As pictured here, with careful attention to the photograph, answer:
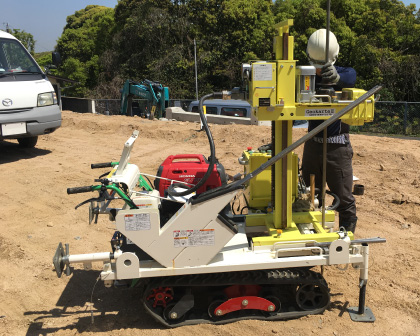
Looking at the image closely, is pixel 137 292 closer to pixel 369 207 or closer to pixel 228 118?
pixel 369 207

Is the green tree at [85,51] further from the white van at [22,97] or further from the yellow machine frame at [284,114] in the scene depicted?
the yellow machine frame at [284,114]

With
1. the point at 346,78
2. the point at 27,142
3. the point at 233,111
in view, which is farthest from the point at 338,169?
the point at 233,111

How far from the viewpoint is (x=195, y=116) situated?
16625mm

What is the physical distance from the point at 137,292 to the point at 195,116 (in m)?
12.7

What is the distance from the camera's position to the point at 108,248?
523 cm

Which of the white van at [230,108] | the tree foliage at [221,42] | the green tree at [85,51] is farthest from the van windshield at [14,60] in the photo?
the green tree at [85,51]

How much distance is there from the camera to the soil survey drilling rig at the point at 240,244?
135 inches

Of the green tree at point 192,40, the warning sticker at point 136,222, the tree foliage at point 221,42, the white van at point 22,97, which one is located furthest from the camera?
the green tree at point 192,40

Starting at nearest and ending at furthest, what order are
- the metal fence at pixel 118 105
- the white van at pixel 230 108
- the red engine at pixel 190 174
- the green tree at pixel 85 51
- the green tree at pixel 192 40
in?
the red engine at pixel 190 174, the white van at pixel 230 108, the metal fence at pixel 118 105, the green tree at pixel 192 40, the green tree at pixel 85 51

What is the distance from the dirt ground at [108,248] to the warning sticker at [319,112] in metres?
1.65

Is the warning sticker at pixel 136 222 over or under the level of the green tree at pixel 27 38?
under

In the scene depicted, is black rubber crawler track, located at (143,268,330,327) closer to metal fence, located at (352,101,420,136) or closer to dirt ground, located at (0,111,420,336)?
dirt ground, located at (0,111,420,336)

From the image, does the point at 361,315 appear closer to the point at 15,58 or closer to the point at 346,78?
the point at 346,78

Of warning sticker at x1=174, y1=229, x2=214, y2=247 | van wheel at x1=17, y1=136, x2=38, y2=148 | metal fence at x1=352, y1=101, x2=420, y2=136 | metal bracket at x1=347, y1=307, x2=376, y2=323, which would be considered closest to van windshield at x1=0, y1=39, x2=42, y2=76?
van wheel at x1=17, y1=136, x2=38, y2=148
